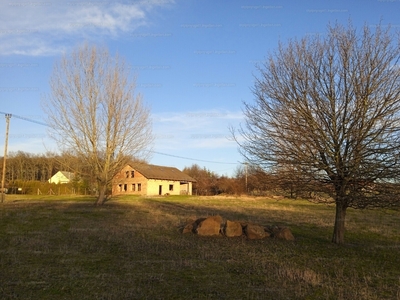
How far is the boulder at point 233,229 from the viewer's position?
1190 cm

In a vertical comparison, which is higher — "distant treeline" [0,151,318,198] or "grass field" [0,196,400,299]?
"distant treeline" [0,151,318,198]

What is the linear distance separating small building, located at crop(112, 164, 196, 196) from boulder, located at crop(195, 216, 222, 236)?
36371 mm

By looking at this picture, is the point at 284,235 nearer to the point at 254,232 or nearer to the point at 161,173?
the point at 254,232

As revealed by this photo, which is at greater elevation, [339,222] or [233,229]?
[339,222]

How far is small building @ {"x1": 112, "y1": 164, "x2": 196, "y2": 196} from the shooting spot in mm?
50094

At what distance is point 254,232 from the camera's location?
457 inches

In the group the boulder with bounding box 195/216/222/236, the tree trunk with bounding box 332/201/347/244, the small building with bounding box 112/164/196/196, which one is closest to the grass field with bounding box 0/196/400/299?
the tree trunk with bounding box 332/201/347/244

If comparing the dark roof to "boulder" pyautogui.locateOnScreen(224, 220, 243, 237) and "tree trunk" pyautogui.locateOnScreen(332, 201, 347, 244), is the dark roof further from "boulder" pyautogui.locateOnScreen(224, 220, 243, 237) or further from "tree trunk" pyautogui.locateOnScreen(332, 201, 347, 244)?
"tree trunk" pyautogui.locateOnScreen(332, 201, 347, 244)

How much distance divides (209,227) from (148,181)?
38.8m

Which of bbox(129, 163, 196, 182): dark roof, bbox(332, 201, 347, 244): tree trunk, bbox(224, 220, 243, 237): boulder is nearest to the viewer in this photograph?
bbox(332, 201, 347, 244): tree trunk

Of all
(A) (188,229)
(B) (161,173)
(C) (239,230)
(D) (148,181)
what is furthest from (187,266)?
(B) (161,173)

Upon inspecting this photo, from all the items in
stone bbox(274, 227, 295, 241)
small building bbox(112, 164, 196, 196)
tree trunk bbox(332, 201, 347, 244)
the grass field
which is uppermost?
small building bbox(112, 164, 196, 196)

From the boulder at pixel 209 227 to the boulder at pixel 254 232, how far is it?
3.47ft

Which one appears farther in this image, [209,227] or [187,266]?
[209,227]
